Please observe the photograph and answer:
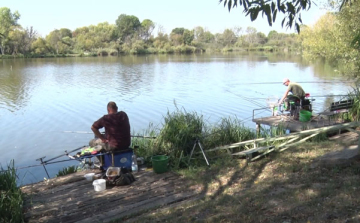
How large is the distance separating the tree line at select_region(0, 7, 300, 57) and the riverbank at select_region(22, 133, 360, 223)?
54331mm

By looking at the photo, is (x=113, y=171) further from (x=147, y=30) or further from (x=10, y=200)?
(x=147, y=30)

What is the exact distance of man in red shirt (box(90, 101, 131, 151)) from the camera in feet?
18.5

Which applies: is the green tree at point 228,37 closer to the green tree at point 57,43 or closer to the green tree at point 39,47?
the green tree at point 57,43

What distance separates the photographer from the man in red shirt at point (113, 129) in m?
5.63

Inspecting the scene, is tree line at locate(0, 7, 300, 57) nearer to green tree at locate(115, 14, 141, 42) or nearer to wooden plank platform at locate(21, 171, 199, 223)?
green tree at locate(115, 14, 141, 42)

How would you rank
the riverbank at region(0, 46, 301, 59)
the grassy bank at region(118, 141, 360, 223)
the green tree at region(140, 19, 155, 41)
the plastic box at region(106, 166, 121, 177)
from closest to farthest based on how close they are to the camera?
the grassy bank at region(118, 141, 360, 223)
the plastic box at region(106, 166, 121, 177)
the riverbank at region(0, 46, 301, 59)
the green tree at region(140, 19, 155, 41)

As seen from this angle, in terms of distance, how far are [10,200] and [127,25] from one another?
10267 centimetres

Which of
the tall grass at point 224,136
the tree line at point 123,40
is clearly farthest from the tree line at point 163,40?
the tall grass at point 224,136

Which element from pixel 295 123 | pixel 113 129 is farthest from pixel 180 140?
pixel 295 123

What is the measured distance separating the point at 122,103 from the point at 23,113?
4.40m

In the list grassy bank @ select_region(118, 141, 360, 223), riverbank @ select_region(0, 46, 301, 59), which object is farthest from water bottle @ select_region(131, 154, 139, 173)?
riverbank @ select_region(0, 46, 301, 59)

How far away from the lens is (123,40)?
93750 millimetres

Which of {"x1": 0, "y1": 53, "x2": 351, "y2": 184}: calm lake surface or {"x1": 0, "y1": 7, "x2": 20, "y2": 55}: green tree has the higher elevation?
{"x1": 0, "y1": 7, "x2": 20, "y2": 55}: green tree

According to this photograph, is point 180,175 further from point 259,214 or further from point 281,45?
point 281,45
